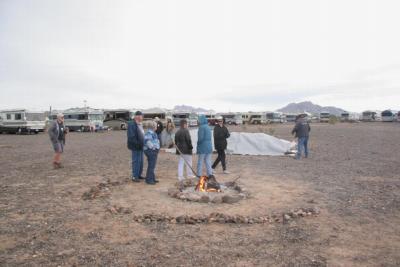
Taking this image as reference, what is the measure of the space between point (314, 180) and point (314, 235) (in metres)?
4.68

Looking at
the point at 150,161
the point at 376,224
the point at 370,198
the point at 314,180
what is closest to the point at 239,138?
the point at 314,180

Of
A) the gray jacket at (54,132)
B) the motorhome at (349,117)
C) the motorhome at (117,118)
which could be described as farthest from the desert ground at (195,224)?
the motorhome at (349,117)

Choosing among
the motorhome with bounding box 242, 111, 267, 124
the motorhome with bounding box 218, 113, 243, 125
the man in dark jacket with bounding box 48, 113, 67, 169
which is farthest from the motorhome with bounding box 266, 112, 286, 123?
the man in dark jacket with bounding box 48, 113, 67, 169

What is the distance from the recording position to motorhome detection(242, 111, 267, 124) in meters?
66.6

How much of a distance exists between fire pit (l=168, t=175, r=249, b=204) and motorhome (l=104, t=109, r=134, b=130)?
3641cm

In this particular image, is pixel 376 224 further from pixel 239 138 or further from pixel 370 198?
pixel 239 138

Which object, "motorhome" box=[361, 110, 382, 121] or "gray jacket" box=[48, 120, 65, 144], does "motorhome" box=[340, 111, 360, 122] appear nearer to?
"motorhome" box=[361, 110, 382, 121]

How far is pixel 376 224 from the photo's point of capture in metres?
5.97

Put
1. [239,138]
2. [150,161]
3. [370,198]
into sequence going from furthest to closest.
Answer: [239,138]
[150,161]
[370,198]

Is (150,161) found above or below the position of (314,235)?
above

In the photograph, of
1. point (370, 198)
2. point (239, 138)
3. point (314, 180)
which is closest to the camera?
point (370, 198)

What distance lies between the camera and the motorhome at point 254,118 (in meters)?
66.6

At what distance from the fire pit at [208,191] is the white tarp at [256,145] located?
732 cm

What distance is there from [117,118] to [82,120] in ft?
21.1
